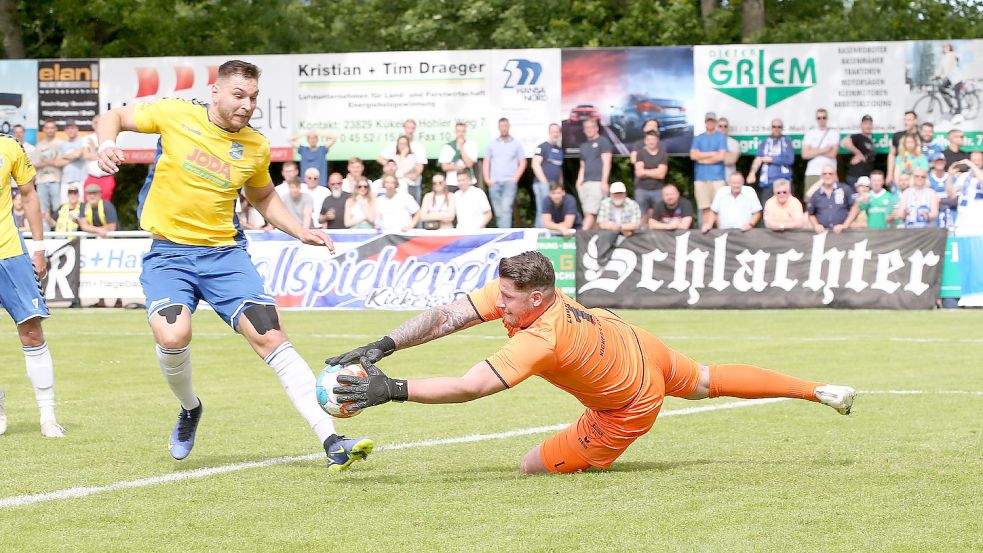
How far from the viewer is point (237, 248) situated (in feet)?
25.2

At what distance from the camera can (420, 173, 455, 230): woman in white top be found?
22266mm

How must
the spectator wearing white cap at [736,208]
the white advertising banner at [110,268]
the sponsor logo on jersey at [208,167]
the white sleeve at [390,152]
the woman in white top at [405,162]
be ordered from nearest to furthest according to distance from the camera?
the sponsor logo on jersey at [208,167], the white advertising banner at [110,268], the spectator wearing white cap at [736,208], the woman in white top at [405,162], the white sleeve at [390,152]

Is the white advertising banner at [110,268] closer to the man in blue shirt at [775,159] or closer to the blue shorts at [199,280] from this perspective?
the man in blue shirt at [775,159]

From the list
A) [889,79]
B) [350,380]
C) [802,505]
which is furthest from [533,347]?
[889,79]

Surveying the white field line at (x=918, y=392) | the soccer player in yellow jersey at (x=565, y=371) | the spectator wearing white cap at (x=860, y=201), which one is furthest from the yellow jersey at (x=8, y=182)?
the spectator wearing white cap at (x=860, y=201)

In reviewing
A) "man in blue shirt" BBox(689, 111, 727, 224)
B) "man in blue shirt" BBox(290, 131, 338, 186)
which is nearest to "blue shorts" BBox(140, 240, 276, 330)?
"man in blue shirt" BBox(689, 111, 727, 224)

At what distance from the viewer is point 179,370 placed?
750 cm

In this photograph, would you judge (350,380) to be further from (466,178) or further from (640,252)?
(466,178)

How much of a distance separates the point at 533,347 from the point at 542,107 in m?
18.8

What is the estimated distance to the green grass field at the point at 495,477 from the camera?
550cm

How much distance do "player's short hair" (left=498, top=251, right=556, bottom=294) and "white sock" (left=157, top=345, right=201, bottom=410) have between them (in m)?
2.02

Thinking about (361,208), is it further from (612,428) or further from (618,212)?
(612,428)

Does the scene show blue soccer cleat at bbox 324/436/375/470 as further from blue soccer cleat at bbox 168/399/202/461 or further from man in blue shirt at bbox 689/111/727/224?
man in blue shirt at bbox 689/111/727/224

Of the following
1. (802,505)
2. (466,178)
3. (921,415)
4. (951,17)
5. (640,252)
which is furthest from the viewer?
(951,17)
